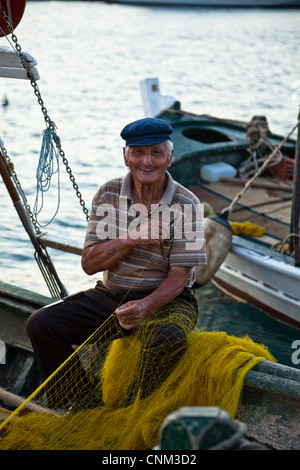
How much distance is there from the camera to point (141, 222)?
11.3ft

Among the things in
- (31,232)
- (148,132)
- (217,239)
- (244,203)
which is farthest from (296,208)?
(148,132)

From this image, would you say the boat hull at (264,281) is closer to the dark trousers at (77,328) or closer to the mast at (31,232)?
the mast at (31,232)

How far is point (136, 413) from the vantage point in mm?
3109

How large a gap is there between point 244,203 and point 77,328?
4.75 metres

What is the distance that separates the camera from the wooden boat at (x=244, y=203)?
20.6 feet

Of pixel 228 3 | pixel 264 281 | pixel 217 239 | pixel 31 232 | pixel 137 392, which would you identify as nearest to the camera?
pixel 137 392

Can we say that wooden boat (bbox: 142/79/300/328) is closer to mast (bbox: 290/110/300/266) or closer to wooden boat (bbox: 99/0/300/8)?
mast (bbox: 290/110/300/266)

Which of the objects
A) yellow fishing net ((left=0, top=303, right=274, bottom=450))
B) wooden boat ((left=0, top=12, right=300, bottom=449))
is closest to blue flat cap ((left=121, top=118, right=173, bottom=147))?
yellow fishing net ((left=0, top=303, right=274, bottom=450))

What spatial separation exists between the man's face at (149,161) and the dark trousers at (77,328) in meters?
0.67

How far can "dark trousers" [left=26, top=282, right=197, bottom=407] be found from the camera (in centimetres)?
334

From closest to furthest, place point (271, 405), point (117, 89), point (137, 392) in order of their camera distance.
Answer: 1. point (271, 405)
2. point (137, 392)
3. point (117, 89)

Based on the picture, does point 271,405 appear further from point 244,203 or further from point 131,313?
point 244,203

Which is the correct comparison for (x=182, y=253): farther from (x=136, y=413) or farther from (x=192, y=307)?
(x=136, y=413)
